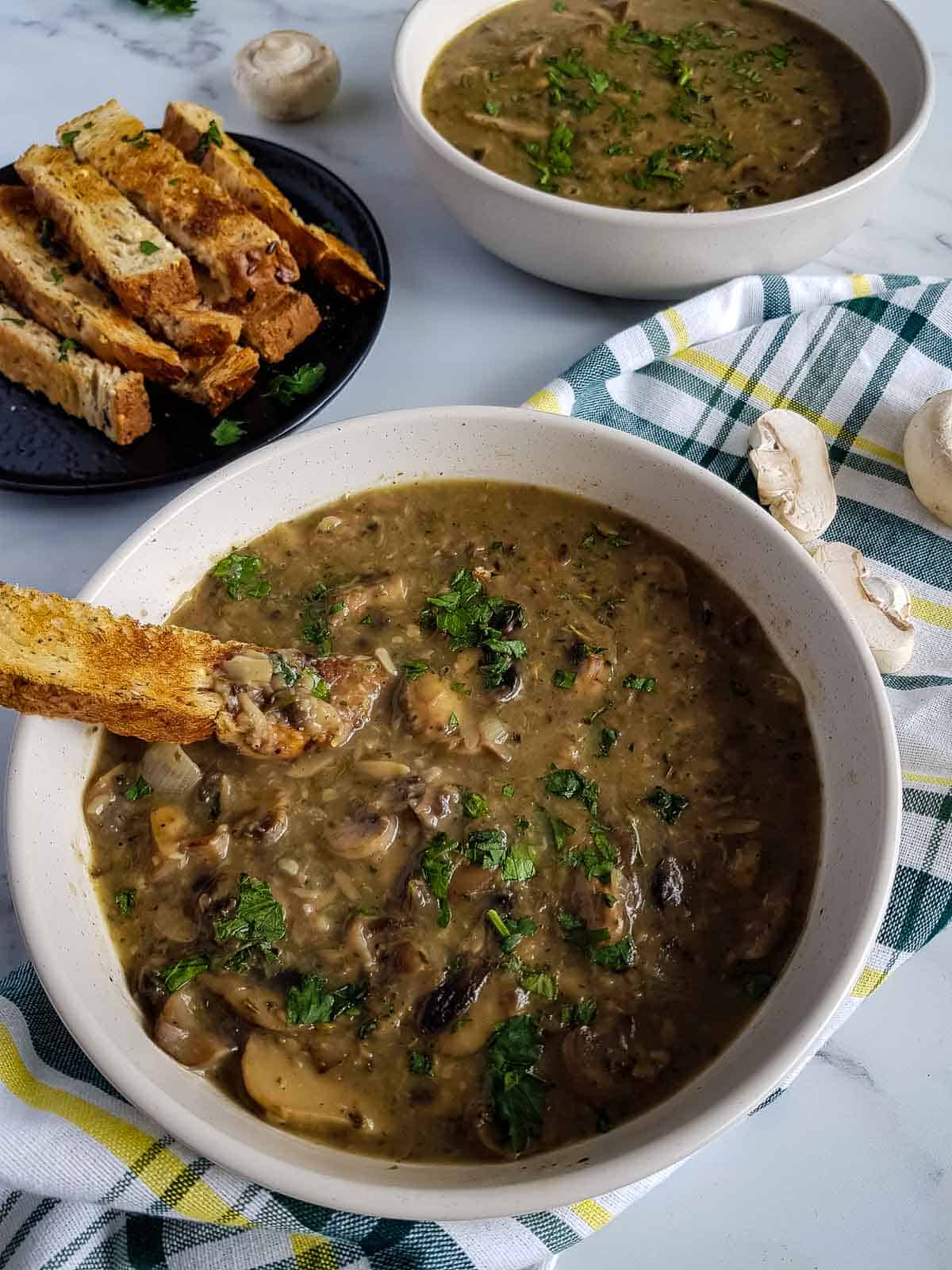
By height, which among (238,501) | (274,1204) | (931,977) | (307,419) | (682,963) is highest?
(238,501)

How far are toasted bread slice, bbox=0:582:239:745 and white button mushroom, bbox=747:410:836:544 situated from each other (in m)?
1.63

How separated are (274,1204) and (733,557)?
70.3 inches

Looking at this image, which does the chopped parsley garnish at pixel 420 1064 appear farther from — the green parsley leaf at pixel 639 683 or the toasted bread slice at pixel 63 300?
the toasted bread slice at pixel 63 300

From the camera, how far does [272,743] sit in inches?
103

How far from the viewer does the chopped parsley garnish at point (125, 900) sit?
2.52m

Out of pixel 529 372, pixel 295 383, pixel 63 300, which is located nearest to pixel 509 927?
pixel 295 383

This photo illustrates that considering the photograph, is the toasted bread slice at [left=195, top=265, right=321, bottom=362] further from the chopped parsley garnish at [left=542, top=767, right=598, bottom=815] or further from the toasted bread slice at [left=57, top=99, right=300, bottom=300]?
the chopped parsley garnish at [left=542, top=767, right=598, bottom=815]

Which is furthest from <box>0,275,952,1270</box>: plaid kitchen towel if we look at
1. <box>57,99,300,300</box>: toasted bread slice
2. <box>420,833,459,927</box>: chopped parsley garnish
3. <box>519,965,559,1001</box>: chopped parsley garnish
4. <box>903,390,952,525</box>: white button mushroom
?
<box>57,99,300,300</box>: toasted bread slice

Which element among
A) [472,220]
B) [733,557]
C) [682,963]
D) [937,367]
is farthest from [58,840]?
[937,367]

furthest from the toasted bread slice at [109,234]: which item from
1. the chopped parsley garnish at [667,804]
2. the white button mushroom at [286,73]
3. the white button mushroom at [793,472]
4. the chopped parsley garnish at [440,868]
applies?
the chopped parsley garnish at [667,804]

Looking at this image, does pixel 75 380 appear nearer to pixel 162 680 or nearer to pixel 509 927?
pixel 162 680

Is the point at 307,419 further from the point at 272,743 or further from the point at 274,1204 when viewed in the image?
the point at 274,1204

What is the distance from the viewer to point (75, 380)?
3.53m

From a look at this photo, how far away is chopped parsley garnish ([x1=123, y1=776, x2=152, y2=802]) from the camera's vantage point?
2.65 metres
